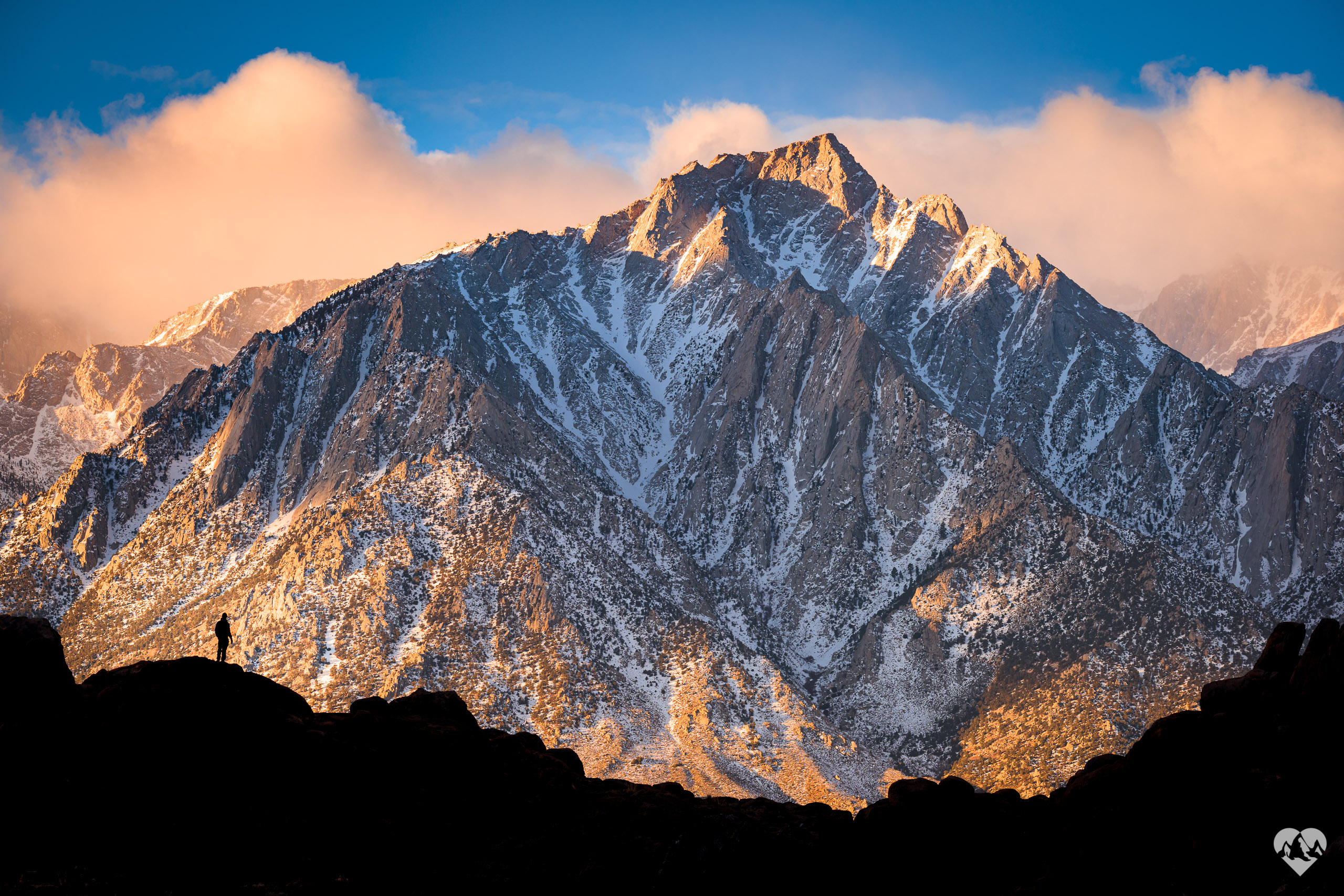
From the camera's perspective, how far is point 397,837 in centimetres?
5644

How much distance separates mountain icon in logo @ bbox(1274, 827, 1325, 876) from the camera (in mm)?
46594

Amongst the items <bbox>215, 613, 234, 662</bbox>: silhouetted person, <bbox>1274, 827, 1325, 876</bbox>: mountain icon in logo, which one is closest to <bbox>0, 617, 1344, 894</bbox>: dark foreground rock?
<bbox>1274, 827, 1325, 876</bbox>: mountain icon in logo

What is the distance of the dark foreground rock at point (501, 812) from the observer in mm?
50438

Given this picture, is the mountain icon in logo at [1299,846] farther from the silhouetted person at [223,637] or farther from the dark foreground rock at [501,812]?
the silhouetted person at [223,637]

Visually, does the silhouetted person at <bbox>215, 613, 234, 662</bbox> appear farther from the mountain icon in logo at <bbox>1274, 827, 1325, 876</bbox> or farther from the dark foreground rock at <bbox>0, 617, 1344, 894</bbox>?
the mountain icon in logo at <bbox>1274, 827, 1325, 876</bbox>

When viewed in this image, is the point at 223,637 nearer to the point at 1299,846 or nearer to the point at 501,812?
the point at 501,812

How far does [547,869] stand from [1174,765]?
116 ft

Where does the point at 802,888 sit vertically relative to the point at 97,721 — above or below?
below

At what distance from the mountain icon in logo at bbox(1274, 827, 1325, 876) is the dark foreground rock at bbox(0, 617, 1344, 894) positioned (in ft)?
2.65

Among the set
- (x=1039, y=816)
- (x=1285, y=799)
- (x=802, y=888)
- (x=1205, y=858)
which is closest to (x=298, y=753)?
(x=802, y=888)

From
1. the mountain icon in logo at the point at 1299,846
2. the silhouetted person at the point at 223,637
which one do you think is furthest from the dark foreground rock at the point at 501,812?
the silhouetted person at the point at 223,637

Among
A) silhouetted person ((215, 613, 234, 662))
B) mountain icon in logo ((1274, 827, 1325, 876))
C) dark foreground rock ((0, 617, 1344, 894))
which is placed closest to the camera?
mountain icon in logo ((1274, 827, 1325, 876))

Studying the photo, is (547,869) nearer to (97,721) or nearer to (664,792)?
(664,792)

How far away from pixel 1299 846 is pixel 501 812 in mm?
43006
